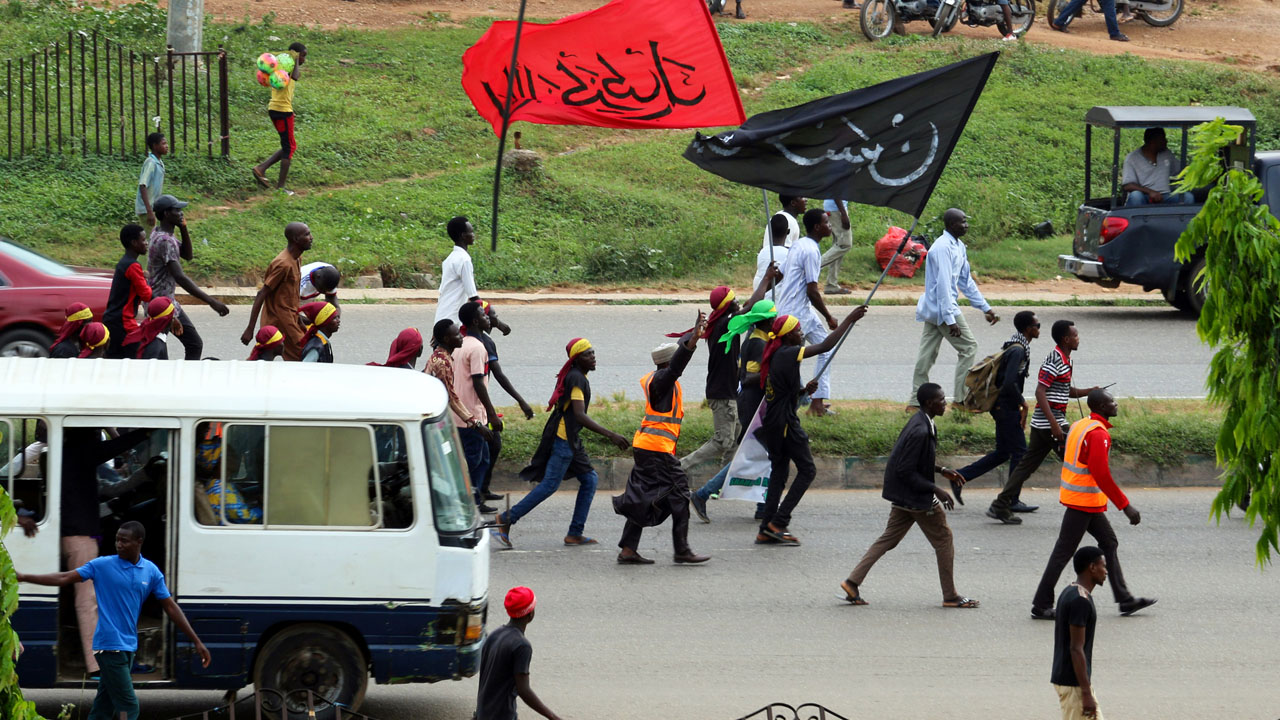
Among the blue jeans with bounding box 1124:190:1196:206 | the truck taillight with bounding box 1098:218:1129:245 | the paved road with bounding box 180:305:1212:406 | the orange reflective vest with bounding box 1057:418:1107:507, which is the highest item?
the blue jeans with bounding box 1124:190:1196:206

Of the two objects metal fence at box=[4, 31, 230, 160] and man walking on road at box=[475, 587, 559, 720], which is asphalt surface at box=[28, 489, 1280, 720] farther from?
metal fence at box=[4, 31, 230, 160]

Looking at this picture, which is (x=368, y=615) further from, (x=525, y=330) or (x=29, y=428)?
(x=525, y=330)

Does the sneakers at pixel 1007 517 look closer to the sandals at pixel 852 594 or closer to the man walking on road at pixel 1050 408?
the man walking on road at pixel 1050 408

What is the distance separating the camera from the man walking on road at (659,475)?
9.18 metres

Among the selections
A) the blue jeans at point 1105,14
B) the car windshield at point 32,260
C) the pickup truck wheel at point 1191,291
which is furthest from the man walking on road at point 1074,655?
the blue jeans at point 1105,14

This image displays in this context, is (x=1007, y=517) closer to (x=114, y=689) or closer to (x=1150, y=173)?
(x=114, y=689)

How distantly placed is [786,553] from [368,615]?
3.80 m

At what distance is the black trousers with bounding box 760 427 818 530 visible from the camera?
9.77m

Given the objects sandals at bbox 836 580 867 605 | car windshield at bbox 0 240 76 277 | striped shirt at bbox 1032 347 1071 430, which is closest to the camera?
sandals at bbox 836 580 867 605

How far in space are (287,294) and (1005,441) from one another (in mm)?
5269

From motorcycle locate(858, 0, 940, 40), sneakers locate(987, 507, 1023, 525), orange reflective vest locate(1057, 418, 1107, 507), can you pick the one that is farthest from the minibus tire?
motorcycle locate(858, 0, 940, 40)

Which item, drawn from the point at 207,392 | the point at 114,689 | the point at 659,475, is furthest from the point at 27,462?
the point at 659,475

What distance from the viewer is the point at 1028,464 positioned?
1028 cm

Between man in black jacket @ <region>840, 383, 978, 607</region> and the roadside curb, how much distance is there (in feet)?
8.34
